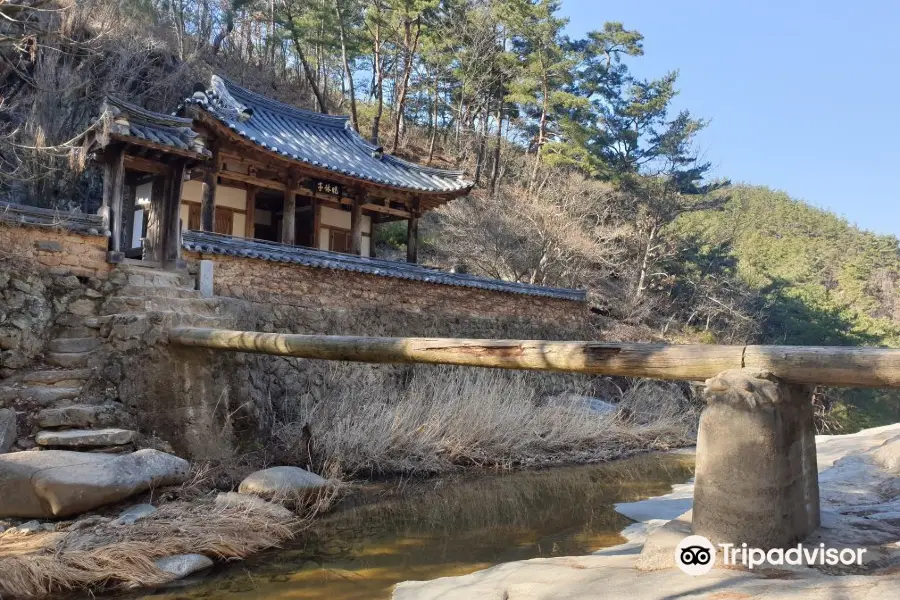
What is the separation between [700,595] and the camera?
9.59ft

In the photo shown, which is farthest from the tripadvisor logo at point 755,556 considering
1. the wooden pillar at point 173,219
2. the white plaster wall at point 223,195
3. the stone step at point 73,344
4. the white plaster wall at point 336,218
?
the white plaster wall at point 336,218

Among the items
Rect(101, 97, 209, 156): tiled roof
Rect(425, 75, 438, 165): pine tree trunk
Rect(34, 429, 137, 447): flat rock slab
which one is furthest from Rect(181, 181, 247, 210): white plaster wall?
Rect(425, 75, 438, 165): pine tree trunk

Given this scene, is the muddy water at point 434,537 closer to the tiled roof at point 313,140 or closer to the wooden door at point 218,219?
the tiled roof at point 313,140

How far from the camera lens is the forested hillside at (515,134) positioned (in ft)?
58.0

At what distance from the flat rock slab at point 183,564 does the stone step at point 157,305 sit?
3664 millimetres

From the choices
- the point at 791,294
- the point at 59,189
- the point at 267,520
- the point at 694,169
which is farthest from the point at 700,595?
the point at 791,294

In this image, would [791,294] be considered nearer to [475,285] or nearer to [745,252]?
[745,252]

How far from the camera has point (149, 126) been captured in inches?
332

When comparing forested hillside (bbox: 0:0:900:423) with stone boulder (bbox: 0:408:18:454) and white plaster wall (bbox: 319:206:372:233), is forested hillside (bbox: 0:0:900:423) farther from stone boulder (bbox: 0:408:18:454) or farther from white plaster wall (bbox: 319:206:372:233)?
stone boulder (bbox: 0:408:18:454)

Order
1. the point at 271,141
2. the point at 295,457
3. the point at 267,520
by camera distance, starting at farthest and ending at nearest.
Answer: the point at 271,141 → the point at 295,457 → the point at 267,520

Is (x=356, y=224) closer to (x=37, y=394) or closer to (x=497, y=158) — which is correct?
(x=37, y=394)

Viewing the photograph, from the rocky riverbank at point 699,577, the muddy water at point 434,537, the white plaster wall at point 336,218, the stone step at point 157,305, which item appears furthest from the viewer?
the white plaster wall at point 336,218

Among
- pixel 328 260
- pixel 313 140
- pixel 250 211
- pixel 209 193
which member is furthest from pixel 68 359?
pixel 313 140

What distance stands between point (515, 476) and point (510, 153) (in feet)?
73.4
